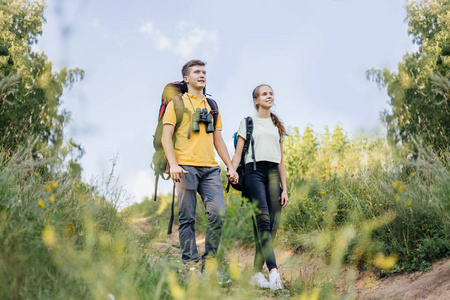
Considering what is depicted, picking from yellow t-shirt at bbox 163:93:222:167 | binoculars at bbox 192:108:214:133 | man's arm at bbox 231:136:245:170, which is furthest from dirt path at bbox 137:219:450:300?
binoculars at bbox 192:108:214:133

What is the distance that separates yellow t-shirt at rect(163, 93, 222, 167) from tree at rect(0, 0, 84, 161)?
34.7 feet

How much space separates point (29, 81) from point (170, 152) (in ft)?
49.6

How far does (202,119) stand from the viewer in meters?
4.03

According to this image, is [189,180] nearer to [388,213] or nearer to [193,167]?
[193,167]

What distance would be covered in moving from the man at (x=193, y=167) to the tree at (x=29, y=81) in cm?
1057

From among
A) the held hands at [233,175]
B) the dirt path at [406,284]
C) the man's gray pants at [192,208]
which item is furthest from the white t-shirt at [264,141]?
the dirt path at [406,284]

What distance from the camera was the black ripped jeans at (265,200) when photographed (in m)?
4.08

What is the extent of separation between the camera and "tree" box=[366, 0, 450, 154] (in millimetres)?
12375

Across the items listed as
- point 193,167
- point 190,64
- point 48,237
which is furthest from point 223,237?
point 190,64

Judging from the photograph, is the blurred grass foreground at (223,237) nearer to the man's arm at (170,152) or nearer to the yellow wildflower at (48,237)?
the yellow wildflower at (48,237)

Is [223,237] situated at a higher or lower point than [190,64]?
lower

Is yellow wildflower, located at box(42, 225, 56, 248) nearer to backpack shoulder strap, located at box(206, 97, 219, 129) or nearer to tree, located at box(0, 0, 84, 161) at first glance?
backpack shoulder strap, located at box(206, 97, 219, 129)

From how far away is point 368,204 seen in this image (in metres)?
5.57

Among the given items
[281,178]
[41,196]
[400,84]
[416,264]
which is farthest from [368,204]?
[400,84]
